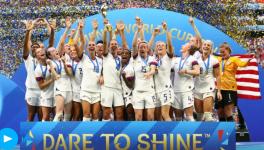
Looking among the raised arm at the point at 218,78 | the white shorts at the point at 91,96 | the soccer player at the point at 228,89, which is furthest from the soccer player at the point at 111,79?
the soccer player at the point at 228,89

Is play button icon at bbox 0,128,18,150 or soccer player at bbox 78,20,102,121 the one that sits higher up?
soccer player at bbox 78,20,102,121

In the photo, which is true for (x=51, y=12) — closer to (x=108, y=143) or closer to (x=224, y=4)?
(x=224, y=4)

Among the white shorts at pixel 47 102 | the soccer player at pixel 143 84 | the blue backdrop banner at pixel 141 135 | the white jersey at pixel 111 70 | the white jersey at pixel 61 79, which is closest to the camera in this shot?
the blue backdrop banner at pixel 141 135

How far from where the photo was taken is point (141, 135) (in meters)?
8.82

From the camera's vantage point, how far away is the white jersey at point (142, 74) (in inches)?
379

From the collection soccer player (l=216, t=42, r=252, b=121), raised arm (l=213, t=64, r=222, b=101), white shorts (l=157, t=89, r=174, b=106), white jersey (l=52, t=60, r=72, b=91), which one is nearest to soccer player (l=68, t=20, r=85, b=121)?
white jersey (l=52, t=60, r=72, b=91)

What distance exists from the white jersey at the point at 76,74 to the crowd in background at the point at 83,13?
1917 centimetres

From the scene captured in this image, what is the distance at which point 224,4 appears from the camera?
99.1 feet

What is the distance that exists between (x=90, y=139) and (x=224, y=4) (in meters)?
22.2

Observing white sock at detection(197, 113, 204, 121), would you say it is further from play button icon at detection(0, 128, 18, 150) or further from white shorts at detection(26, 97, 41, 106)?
→ play button icon at detection(0, 128, 18, 150)

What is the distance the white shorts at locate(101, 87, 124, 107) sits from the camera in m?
9.88

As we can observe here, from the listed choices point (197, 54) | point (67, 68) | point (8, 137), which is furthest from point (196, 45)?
point (8, 137)

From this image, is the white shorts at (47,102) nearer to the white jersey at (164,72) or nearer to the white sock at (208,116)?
the white jersey at (164,72)

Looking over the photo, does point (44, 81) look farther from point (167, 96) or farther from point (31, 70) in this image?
point (167, 96)
